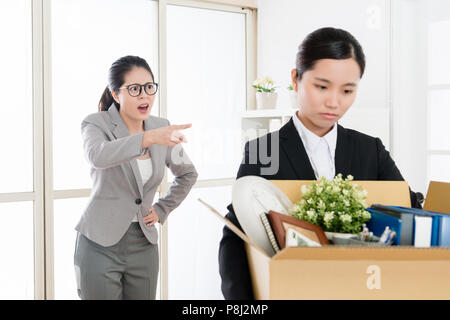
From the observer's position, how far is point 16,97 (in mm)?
2707

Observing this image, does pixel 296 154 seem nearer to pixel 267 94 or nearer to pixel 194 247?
pixel 267 94

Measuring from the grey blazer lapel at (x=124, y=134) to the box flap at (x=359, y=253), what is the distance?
5.66ft

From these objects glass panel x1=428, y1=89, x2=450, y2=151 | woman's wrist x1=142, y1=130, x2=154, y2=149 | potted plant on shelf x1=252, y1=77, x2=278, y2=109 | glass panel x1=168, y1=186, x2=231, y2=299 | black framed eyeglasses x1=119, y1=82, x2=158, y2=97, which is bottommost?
glass panel x1=168, y1=186, x2=231, y2=299

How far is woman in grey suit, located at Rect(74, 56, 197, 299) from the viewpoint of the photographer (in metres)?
2.16

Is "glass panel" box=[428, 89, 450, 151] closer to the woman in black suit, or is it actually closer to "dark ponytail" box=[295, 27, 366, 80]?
the woman in black suit

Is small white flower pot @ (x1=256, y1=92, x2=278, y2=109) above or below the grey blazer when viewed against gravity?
above

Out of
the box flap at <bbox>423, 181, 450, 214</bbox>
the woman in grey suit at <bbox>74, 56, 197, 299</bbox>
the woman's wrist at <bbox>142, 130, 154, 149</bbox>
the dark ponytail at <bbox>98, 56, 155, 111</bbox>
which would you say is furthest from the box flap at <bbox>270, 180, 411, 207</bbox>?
the dark ponytail at <bbox>98, 56, 155, 111</bbox>

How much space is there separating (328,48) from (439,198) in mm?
362

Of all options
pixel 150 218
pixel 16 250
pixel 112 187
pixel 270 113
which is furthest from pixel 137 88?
pixel 16 250

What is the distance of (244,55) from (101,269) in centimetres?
216

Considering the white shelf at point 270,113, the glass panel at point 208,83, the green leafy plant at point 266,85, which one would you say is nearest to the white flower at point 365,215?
the white shelf at point 270,113

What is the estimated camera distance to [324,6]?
3076mm

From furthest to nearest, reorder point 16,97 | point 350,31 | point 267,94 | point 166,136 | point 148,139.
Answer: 1. point 267,94
2. point 350,31
3. point 16,97
4. point 148,139
5. point 166,136

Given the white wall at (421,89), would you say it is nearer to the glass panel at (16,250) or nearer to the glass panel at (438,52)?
the glass panel at (438,52)
